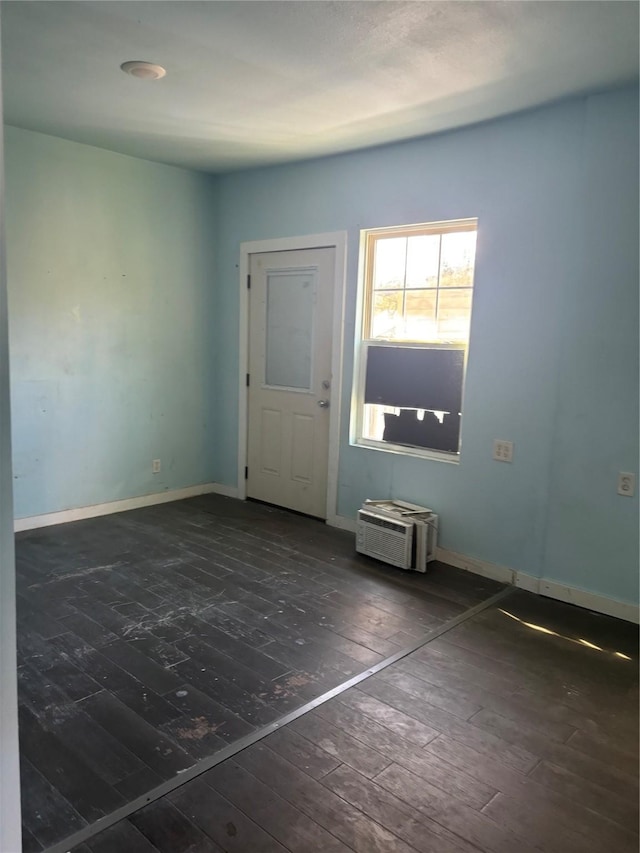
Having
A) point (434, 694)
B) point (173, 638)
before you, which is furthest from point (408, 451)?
point (173, 638)

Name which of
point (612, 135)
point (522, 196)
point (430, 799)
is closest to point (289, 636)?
point (430, 799)

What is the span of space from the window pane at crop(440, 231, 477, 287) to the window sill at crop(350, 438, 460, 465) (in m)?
1.06

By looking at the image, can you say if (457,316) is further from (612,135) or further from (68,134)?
(68,134)

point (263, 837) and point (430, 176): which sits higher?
point (430, 176)

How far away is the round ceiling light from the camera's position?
271cm

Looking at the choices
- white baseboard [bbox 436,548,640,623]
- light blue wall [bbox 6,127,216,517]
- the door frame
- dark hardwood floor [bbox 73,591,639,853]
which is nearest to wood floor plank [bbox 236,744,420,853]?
dark hardwood floor [bbox 73,591,639,853]

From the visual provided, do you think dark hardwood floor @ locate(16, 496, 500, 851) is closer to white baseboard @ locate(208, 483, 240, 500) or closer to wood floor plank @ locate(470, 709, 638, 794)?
wood floor plank @ locate(470, 709, 638, 794)

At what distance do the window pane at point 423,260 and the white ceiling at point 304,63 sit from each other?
63 centimetres

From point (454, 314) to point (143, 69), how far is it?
83.7 inches

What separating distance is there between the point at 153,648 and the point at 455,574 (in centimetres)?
183

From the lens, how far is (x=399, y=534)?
3.62 m

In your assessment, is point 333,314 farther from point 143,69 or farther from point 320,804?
point 320,804

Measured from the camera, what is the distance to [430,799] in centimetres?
184

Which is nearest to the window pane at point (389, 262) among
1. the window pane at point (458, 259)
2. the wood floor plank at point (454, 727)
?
the window pane at point (458, 259)
